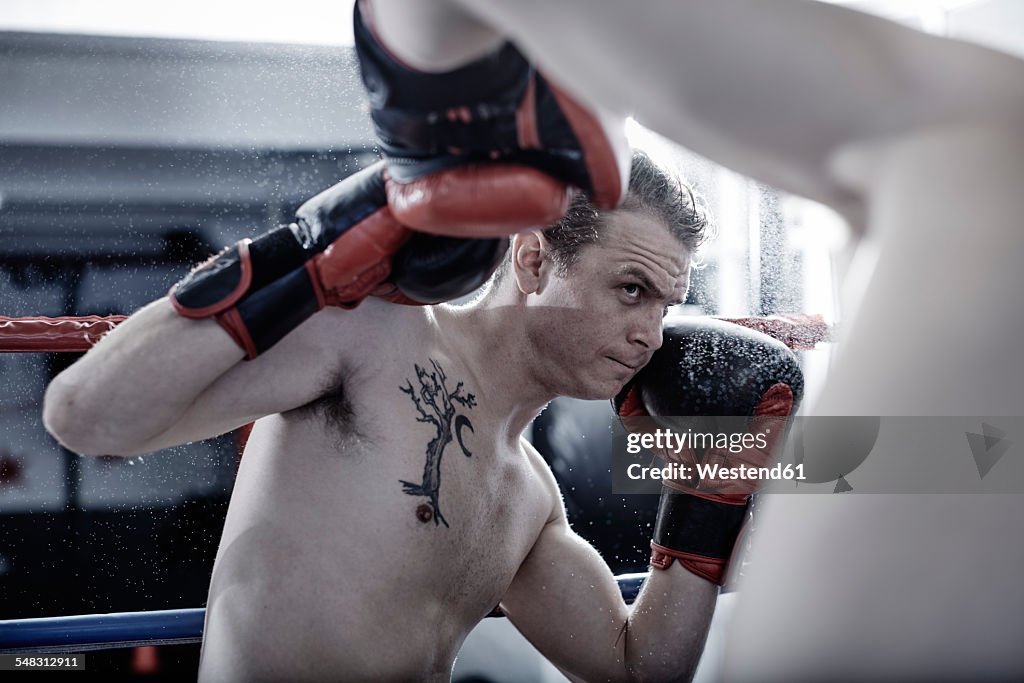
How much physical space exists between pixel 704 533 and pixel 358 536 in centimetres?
70

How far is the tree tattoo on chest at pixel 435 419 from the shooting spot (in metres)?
1.24

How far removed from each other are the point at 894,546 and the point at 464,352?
1036mm

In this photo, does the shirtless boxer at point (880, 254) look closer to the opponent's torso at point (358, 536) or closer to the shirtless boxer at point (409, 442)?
the shirtless boxer at point (409, 442)

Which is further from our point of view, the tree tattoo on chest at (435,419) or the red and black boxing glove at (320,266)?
the tree tattoo on chest at (435,419)

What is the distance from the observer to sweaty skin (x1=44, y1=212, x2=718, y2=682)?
1.01 m

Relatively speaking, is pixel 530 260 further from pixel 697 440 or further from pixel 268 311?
pixel 268 311

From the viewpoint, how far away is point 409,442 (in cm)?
123

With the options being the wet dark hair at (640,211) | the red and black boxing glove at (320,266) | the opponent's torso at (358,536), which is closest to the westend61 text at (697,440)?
the wet dark hair at (640,211)

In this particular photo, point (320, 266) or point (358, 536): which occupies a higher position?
point (320, 266)

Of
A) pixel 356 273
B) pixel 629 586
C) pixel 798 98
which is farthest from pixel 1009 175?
pixel 629 586

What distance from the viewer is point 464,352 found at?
56.0 inches

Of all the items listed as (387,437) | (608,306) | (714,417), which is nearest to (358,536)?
(387,437)

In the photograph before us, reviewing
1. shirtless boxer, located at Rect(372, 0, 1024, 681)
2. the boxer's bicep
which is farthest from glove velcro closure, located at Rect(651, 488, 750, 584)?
shirtless boxer, located at Rect(372, 0, 1024, 681)

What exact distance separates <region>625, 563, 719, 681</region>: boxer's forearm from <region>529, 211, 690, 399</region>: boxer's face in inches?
15.8
